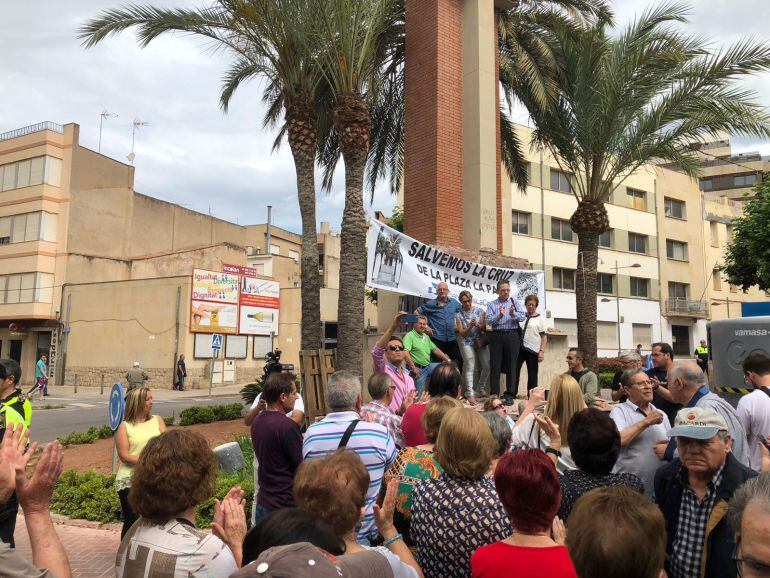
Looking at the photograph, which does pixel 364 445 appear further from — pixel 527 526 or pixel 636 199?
pixel 636 199

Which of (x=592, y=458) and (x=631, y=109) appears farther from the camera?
(x=631, y=109)

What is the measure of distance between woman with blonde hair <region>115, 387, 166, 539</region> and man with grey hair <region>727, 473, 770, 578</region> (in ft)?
14.7

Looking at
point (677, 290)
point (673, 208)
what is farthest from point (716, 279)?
point (673, 208)

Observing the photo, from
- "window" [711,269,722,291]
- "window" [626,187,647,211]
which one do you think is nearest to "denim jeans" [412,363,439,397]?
"window" [626,187,647,211]

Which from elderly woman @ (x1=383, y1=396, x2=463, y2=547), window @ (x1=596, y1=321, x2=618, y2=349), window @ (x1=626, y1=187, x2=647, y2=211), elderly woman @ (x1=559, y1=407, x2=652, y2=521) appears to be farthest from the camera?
window @ (x1=626, y1=187, x2=647, y2=211)

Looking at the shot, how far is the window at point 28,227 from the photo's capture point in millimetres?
37812

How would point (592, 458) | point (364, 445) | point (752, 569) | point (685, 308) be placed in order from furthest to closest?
point (685, 308) < point (364, 445) < point (592, 458) < point (752, 569)

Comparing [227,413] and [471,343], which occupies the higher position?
[471,343]

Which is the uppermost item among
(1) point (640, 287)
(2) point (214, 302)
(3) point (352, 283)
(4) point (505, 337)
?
(1) point (640, 287)

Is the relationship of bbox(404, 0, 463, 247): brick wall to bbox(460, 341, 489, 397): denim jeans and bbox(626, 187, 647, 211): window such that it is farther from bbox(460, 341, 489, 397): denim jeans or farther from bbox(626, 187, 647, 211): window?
bbox(626, 187, 647, 211): window

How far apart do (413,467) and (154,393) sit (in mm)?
30980

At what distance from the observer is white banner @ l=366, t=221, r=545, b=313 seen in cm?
1028

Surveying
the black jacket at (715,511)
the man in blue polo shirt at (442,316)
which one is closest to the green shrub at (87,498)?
the man in blue polo shirt at (442,316)

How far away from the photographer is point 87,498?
8.30m
